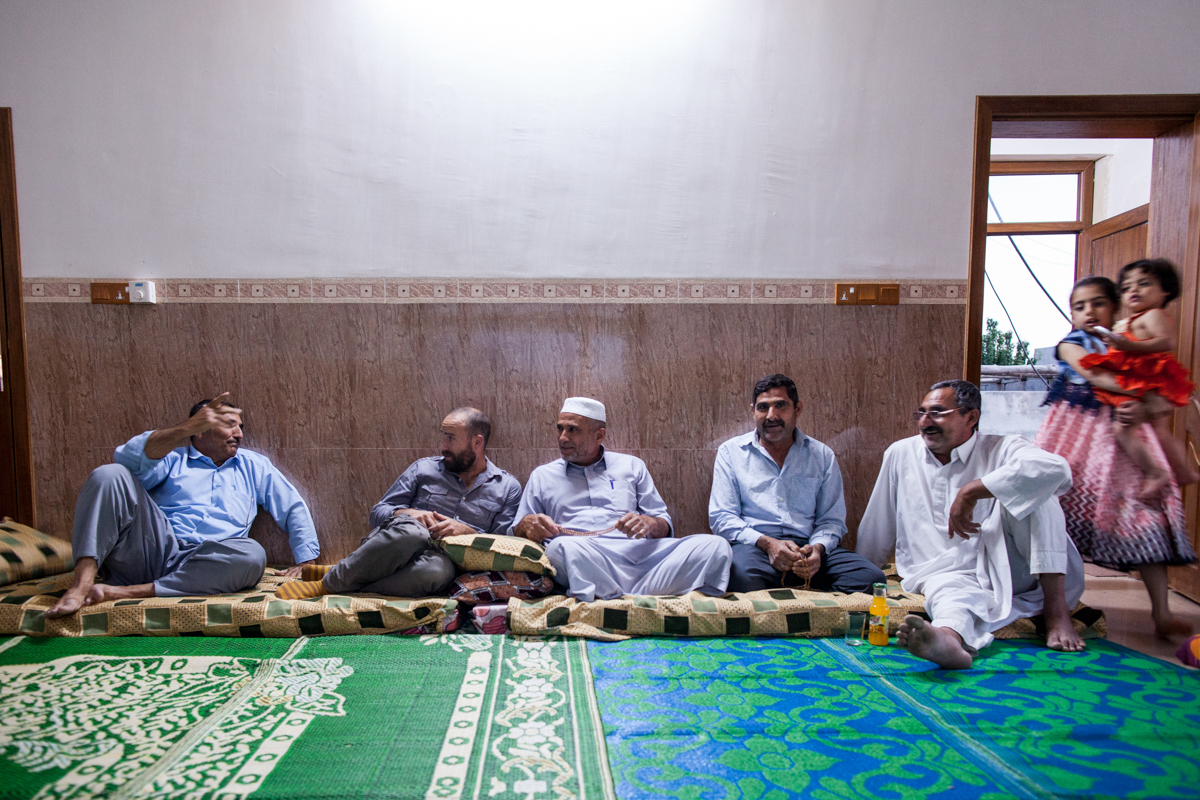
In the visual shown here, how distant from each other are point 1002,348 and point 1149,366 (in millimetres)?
4397

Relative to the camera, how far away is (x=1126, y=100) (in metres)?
3.31

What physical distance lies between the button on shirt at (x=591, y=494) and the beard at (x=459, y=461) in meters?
0.30

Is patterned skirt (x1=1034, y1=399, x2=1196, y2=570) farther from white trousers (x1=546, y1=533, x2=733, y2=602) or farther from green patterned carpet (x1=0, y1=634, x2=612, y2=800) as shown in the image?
green patterned carpet (x1=0, y1=634, x2=612, y2=800)

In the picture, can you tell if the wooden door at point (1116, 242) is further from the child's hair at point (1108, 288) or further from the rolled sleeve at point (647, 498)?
the rolled sleeve at point (647, 498)

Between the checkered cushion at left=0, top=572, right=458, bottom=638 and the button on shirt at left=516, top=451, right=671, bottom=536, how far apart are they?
2.43 ft

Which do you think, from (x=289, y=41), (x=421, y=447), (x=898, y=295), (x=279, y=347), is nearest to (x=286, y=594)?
(x=421, y=447)

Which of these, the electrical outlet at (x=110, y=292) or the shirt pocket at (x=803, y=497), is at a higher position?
the electrical outlet at (x=110, y=292)

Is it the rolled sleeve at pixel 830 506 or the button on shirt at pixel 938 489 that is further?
the rolled sleeve at pixel 830 506

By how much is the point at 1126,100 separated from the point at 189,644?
4972mm

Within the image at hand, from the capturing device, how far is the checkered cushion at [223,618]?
2.41 metres

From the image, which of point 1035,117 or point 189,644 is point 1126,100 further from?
point 189,644

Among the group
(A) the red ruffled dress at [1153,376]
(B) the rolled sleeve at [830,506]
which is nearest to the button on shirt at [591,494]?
(B) the rolled sleeve at [830,506]

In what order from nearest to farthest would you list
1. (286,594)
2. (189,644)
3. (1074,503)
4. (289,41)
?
(189,644) < (286,594) < (1074,503) < (289,41)

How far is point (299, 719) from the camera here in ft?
5.78
